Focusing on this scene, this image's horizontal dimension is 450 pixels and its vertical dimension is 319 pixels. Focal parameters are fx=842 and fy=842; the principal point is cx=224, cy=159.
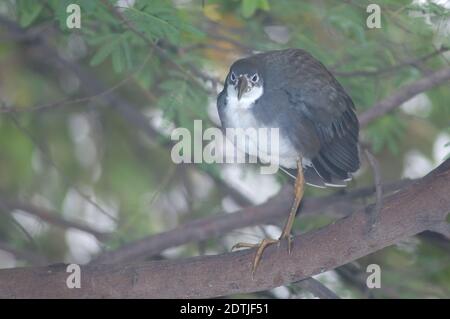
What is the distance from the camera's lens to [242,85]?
400cm

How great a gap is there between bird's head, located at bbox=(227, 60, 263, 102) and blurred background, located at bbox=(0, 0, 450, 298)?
1.19ft

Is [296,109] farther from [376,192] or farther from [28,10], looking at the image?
[28,10]

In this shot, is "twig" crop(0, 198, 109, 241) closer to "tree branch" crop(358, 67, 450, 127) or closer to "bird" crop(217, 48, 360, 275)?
"bird" crop(217, 48, 360, 275)

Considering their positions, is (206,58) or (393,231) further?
(206,58)

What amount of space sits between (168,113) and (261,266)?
120cm

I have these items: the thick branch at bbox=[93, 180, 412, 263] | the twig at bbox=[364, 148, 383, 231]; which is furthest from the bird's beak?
the thick branch at bbox=[93, 180, 412, 263]

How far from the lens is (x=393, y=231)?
12.2 ft

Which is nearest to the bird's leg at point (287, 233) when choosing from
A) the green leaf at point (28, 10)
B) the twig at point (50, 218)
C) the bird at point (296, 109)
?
the bird at point (296, 109)

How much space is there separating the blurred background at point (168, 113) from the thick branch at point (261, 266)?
2.83 feet

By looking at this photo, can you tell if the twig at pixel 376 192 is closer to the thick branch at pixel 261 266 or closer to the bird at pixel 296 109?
the thick branch at pixel 261 266

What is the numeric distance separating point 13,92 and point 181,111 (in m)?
2.13
